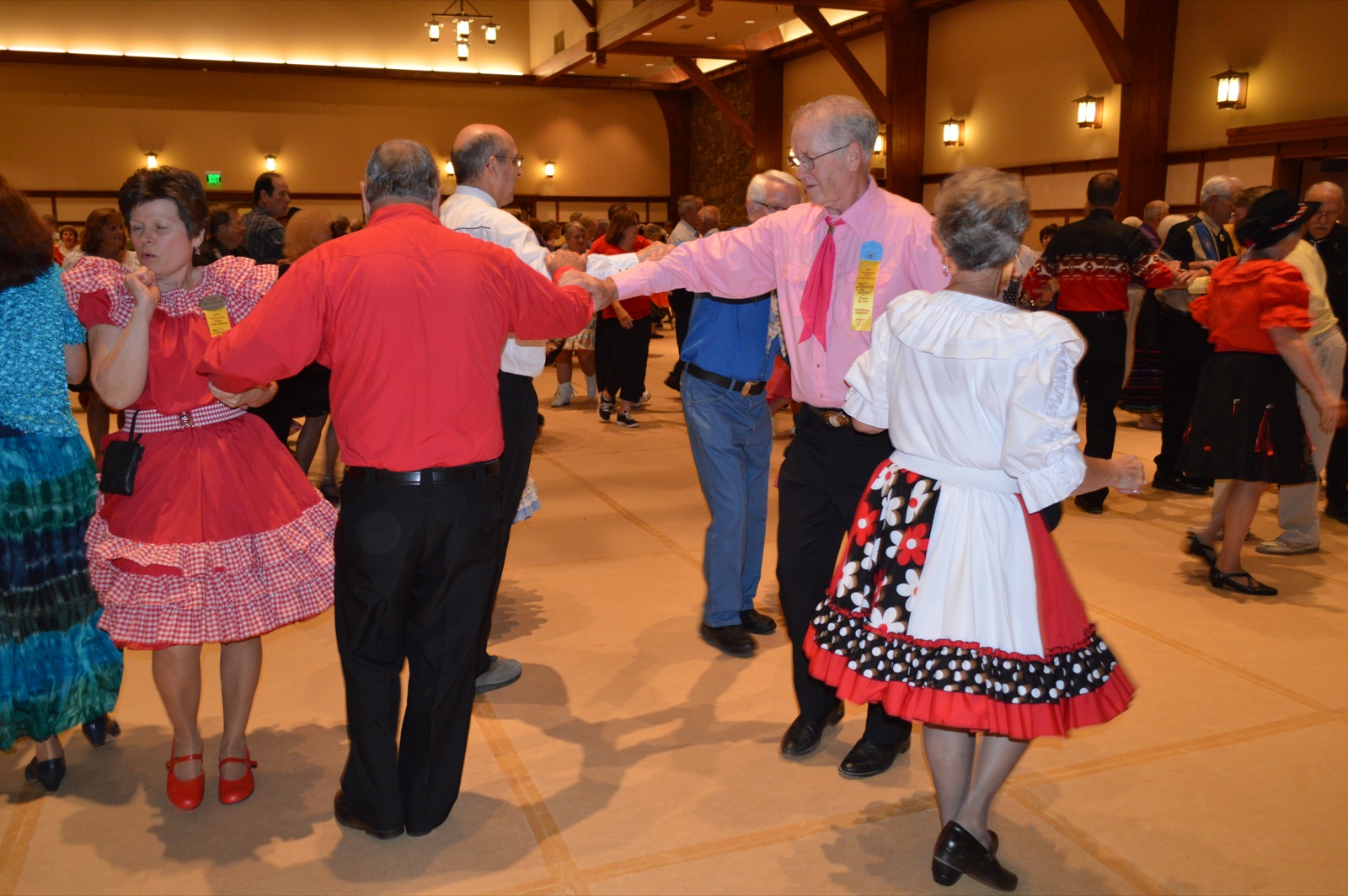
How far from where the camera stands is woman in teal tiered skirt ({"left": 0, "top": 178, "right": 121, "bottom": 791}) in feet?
7.97

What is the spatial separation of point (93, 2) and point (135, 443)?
18.4m

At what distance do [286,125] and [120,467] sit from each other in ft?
60.0

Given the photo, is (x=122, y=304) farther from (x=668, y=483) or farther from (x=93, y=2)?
(x=93, y=2)

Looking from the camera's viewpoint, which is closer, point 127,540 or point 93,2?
point 127,540

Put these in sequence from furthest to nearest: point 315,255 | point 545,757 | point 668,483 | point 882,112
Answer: point 882,112 < point 668,483 < point 545,757 < point 315,255

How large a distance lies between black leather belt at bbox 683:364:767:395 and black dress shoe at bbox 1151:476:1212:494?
3402 millimetres

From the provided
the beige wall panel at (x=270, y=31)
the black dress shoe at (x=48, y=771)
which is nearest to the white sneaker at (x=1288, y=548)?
the black dress shoe at (x=48, y=771)

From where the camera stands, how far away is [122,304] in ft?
7.88

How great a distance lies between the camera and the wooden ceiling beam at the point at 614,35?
1356 centimetres

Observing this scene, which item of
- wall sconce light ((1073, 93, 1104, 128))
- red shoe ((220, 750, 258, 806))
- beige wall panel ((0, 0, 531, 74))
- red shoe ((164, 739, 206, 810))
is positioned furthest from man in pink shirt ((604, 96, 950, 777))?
beige wall panel ((0, 0, 531, 74))

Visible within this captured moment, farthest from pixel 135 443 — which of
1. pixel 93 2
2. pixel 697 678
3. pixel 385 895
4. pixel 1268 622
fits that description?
pixel 93 2

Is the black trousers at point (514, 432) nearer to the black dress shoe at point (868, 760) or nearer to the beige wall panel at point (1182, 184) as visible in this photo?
the black dress shoe at point (868, 760)

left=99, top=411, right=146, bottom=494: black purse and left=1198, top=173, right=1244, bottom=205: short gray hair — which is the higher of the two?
left=1198, top=173, right=1244, bottom=205: short gray hair

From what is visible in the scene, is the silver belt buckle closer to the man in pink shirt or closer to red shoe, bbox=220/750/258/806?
the man in pink shirt
